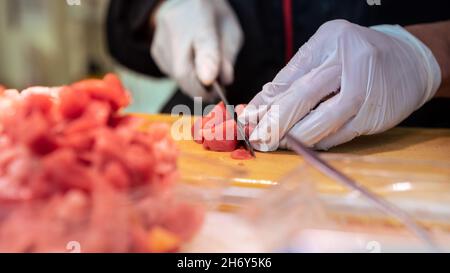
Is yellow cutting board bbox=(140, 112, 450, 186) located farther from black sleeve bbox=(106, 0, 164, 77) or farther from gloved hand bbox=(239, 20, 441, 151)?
black sleeve bbox=(106, 0, 164, 77)

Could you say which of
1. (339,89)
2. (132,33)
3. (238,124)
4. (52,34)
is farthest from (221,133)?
(52,34)

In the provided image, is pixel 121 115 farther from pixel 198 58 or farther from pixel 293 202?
pixel 198 58

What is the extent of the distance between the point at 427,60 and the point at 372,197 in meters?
0.37

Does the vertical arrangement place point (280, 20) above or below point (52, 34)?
above

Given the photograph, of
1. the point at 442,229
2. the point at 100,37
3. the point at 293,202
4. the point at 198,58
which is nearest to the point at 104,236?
the point at 293,202

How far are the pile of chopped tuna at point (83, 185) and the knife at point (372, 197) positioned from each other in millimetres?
135

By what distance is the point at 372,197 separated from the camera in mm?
524

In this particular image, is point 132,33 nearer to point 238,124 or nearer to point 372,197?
point 238,124

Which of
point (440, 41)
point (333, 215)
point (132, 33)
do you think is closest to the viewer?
point (333, 215)

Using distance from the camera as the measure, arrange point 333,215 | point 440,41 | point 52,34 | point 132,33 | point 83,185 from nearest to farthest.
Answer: point 83,185
point 333,215
point 440,41
point 132,33
point 52,34

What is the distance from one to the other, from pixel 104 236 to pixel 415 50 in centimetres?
56

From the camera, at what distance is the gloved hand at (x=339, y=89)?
27.0 inches

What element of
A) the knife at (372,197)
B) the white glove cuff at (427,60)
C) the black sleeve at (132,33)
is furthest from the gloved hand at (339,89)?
the black sleeve at (132,33)

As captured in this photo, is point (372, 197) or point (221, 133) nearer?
point (372, 197)
